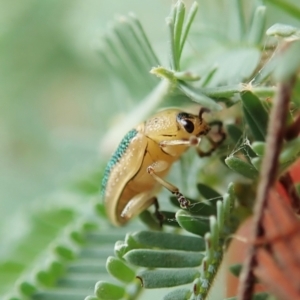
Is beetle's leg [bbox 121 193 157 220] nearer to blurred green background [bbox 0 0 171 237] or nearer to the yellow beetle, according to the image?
the yellow beetle

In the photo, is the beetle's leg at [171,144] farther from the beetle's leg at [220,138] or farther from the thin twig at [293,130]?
the thin twig at [293,130]

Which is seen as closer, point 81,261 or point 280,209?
point 280,209

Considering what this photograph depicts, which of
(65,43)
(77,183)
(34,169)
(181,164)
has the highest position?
(65,43)

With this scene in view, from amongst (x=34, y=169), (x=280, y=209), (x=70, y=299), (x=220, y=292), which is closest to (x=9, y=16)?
(x=34, y=169)

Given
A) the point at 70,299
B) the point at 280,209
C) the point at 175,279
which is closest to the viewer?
the point at 280,209

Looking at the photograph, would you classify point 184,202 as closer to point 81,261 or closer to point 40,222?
point 81,261

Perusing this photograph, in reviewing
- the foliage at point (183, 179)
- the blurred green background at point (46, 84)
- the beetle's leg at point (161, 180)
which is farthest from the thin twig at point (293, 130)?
the blurred green background at point (46, 84)
